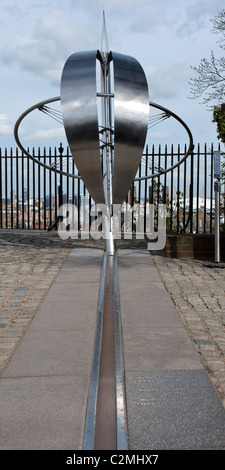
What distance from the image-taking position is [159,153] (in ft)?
51.8

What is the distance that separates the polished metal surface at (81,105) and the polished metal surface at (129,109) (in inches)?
15.1

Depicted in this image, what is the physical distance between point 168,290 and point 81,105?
353 centimetres

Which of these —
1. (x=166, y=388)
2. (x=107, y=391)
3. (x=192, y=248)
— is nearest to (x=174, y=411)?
(x=166, y=388)

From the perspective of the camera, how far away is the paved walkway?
3291mm

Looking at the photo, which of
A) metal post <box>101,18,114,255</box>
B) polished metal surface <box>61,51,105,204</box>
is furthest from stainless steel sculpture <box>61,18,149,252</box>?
metal post <box>101,18,114,255</box>

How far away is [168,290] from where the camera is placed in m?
7.55

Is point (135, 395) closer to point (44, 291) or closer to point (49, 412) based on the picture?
point (49, 412)

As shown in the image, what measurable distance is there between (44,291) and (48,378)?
3440 millimetres

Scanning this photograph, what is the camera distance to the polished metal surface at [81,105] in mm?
8320

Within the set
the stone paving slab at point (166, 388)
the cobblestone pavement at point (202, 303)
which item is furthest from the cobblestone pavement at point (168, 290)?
the stone paving slab at point (166, 388)

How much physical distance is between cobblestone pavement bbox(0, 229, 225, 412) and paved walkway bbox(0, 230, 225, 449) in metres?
0.02

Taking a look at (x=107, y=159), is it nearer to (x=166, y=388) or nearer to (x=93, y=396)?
(x=166, y=388)

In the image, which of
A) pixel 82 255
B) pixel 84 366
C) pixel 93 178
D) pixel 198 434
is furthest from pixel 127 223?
pixel 198 434

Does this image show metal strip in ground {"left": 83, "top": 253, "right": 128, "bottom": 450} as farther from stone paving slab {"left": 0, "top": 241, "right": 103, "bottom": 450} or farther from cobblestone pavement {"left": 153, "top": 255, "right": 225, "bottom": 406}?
cobblestone pavement {"left": 153, "top": 255, "right": 225, "bottom": 406}
